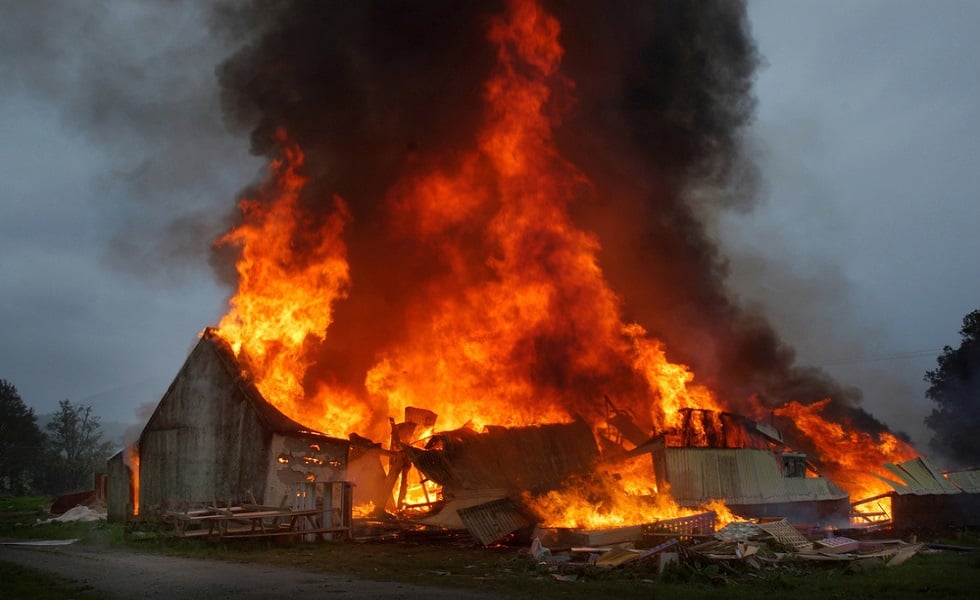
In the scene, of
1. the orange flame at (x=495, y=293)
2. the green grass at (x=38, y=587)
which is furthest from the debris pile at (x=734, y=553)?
the orange flame at (x=495, y=293)

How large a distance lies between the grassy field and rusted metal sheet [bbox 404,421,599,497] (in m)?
3.06

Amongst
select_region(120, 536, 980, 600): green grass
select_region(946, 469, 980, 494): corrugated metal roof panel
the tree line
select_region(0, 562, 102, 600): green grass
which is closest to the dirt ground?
select_region(0, 562, 102, 600): green grass

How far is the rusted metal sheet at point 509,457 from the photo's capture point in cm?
2633

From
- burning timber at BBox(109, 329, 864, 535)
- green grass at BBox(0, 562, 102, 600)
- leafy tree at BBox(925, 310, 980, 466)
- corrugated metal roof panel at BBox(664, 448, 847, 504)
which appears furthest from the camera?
leafy tree at BBox(925, 310, 980, 466)

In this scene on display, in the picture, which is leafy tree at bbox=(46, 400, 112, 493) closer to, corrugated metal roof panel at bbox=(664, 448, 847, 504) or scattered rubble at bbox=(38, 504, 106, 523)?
scattered rubble at bbox=(38, 504, 106, 523)

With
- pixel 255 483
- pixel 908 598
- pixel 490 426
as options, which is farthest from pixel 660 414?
pixel 908 598

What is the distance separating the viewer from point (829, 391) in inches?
1881

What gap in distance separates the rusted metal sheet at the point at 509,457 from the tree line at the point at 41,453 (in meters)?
60.9

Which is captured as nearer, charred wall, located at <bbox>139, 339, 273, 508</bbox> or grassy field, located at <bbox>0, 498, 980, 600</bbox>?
grassy field, located at <bbox>0, 498, 980, 600</bbox>

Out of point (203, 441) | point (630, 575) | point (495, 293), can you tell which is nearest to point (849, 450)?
point (495, 293)

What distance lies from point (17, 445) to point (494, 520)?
69288 millimetres

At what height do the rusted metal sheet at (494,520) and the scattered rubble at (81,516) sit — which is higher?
the rusted metal sheet at (494,520)

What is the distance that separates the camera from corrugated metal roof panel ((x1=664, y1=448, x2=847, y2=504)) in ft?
90.6

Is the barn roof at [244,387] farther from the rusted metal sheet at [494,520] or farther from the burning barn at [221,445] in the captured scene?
the rusted metal sheet at [494,520]
